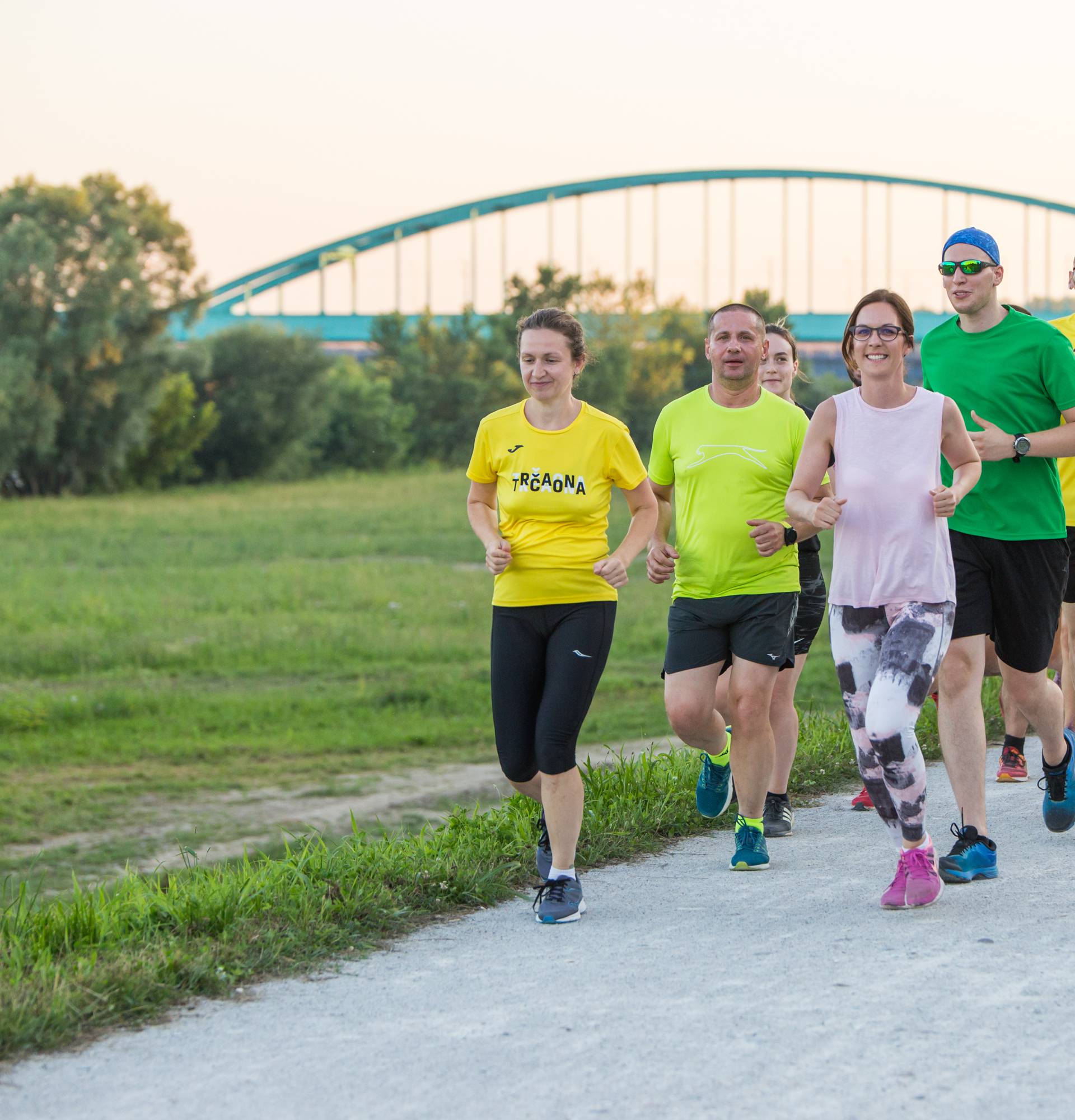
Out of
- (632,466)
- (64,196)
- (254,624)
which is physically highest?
(64,196)

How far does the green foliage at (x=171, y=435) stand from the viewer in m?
52.9

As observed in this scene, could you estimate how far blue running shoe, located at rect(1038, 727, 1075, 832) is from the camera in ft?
18.2

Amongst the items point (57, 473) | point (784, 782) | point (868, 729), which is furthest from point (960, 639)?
point (57, 473)

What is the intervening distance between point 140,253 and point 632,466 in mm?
48102

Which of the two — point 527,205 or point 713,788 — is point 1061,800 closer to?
point 713,788

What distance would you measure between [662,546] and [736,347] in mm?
731

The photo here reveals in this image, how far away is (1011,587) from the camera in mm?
5160

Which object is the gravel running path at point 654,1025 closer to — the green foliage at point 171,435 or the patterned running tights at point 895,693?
the patterned running tights at point 895,693

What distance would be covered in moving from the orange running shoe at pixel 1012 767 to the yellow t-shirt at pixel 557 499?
255 centimetres

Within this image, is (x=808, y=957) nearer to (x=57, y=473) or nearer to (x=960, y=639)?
(x=960, y=639)

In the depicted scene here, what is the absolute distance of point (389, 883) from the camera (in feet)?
16.2

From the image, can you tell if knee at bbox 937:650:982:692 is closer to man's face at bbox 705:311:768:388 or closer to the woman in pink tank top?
the woman in pink tank top

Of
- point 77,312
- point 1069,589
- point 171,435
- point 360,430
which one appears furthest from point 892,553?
point 360,430

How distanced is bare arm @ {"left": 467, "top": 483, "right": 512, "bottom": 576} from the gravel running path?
43.5 inches
